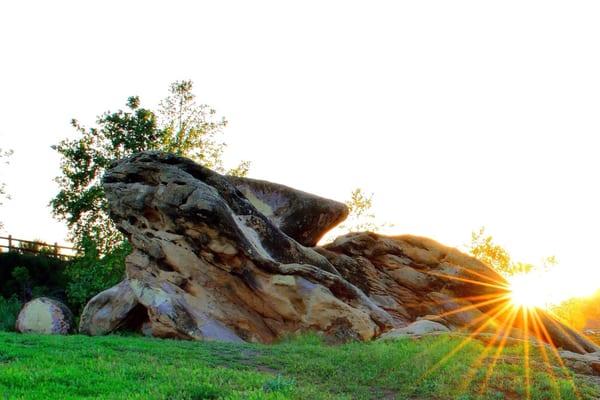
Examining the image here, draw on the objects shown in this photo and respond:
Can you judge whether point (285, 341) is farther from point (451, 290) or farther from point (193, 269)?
point (451, 290)

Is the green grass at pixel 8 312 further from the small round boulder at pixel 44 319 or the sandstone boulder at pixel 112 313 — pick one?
the sandstone boulder at pixel 112 313

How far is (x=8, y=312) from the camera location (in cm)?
2992

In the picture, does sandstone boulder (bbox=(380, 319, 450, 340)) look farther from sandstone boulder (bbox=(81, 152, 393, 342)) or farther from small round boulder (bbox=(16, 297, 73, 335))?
small round boulder (bbox=(16, 297, 73, 335))

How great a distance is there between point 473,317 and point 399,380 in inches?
685

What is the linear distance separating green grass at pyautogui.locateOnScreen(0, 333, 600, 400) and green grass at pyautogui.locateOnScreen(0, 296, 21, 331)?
39.1 feet

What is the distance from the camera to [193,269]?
23562 millimetres

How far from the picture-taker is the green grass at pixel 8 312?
27.3 metres

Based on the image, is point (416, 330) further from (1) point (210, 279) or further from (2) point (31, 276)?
(2) point (31, 276)

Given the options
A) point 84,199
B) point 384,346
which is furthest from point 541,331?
point 84,199

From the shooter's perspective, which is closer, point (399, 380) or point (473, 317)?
point (399, 380)

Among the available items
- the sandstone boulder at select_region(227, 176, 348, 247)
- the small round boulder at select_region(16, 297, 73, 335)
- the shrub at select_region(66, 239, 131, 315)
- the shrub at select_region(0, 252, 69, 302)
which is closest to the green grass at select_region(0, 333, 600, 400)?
the small round boulder at select_region(16, 297, 73, 335)

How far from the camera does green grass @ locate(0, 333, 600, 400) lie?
945 cm

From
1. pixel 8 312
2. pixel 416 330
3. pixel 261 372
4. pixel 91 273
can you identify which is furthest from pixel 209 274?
pixel 91 273

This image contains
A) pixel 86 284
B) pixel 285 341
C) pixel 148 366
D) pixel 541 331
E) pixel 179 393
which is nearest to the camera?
pixel 179 393
